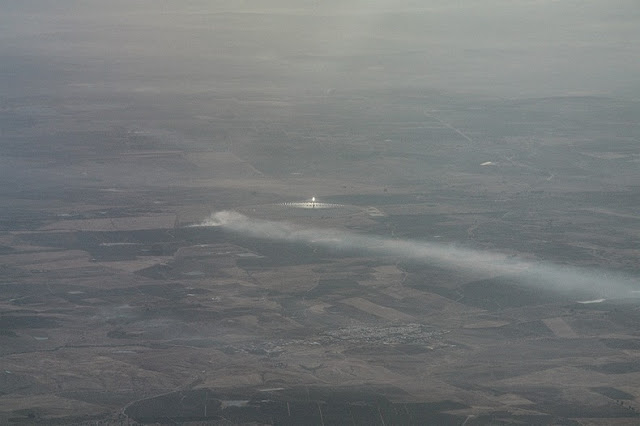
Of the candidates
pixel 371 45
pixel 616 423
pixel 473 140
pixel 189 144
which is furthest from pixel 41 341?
pixel 371 45

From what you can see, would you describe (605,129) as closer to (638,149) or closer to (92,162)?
(638,149)

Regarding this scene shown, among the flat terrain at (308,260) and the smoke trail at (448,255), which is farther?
the smoke trail at (448,255)

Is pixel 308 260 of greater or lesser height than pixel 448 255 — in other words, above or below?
above

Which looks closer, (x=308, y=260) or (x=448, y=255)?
(x=308, y=260)

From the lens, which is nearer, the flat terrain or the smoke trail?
the flat terrain
